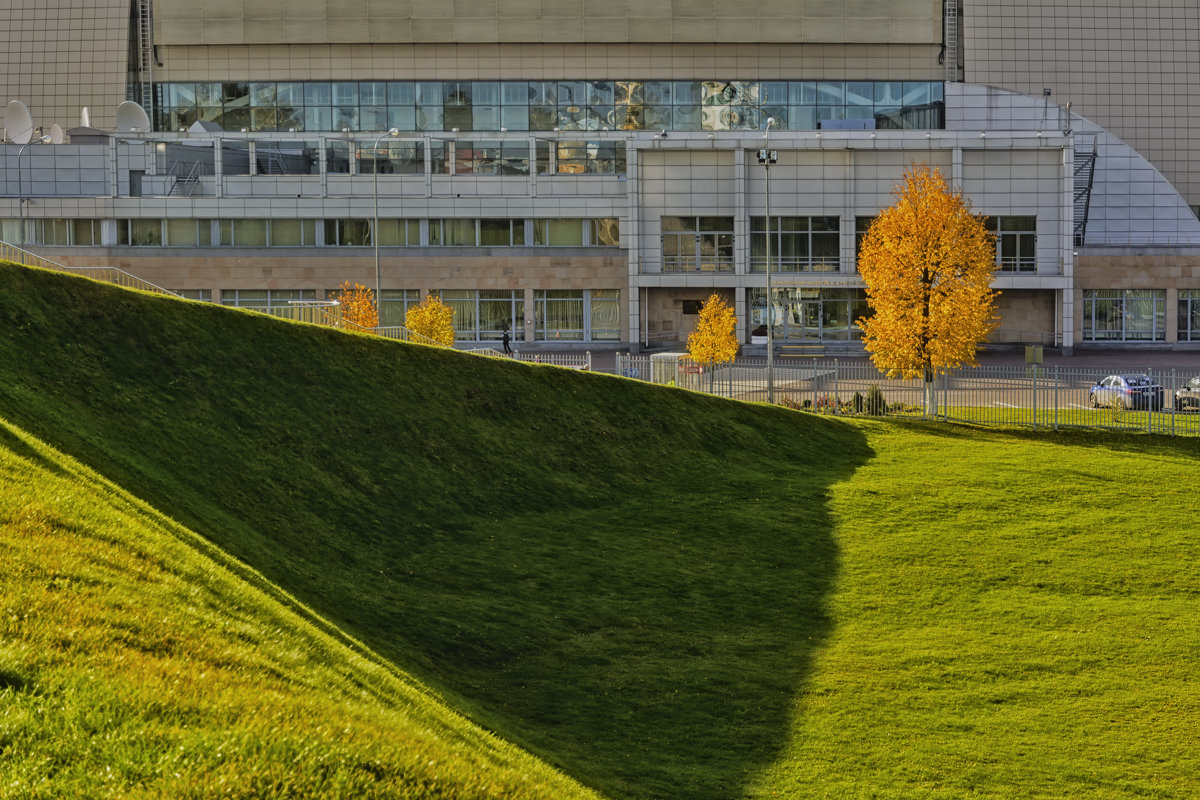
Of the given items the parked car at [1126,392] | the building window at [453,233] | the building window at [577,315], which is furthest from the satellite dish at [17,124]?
the parked car at [1126,392]

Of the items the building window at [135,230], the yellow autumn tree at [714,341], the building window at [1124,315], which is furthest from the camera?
the building window at [1124,315]

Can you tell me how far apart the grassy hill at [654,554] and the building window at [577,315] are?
1865 inches

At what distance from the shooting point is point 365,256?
282 feet

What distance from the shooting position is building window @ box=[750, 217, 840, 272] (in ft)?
277

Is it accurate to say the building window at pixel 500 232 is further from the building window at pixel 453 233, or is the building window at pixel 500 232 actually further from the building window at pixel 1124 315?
the building window at pixel 1124 315

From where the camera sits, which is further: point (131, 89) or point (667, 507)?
point (131, 89)

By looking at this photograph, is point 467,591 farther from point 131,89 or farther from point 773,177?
point 131,89

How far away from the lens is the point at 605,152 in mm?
91438

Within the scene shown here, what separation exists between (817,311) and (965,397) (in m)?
35.0

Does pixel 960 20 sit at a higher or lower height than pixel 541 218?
higher

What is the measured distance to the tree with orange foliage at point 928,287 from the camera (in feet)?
166

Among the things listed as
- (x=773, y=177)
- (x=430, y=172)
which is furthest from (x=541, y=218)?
(x=773, y=177)

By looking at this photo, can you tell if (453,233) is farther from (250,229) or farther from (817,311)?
(817,311)

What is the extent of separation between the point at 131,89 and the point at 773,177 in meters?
52.3
